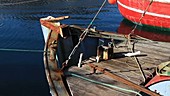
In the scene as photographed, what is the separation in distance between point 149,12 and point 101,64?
12.2 metres

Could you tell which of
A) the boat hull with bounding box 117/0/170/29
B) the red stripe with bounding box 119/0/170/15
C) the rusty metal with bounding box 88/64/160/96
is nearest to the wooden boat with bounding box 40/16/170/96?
the rusty metal with bounding box 88/64/160/96

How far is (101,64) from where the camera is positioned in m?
9.61

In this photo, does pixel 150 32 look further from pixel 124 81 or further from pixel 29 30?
pixel 124 81

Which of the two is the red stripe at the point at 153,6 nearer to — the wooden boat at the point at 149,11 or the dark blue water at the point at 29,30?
the wooden boat at the point at 149,11

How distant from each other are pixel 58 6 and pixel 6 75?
17931 millimetres

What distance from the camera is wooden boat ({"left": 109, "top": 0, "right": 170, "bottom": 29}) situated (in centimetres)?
1942

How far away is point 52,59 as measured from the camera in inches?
379

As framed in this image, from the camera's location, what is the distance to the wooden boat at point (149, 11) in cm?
1942

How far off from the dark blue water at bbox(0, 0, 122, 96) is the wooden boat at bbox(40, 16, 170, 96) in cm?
269

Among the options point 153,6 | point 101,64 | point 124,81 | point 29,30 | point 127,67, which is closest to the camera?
point 124,81

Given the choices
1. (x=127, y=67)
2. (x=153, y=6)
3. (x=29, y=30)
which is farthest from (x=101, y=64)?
(x=29, y=30)

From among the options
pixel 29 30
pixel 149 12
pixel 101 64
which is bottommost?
pixel 29 30

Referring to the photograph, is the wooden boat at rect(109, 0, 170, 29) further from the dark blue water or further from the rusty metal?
the rusty metal

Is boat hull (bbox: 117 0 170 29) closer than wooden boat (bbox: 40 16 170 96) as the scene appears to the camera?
No
